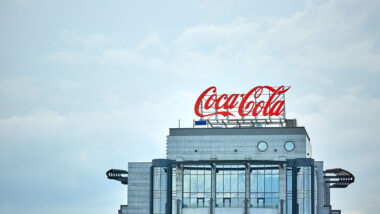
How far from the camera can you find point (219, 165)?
176 metres

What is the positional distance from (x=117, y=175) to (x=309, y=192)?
38.0m

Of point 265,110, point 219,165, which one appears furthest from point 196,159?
point 265,110

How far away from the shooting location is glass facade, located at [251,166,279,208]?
172750 mm

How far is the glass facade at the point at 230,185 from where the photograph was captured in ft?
570

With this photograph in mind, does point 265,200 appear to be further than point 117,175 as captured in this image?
No

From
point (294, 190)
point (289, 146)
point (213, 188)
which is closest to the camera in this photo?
point (294, 190)

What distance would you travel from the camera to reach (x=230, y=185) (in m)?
175

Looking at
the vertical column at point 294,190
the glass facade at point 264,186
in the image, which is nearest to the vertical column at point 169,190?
the glass facade at point 264,186

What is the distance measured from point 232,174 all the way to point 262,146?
796cm

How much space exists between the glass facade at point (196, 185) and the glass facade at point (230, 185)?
73.8 inches

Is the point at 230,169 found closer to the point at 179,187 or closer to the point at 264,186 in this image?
the point at 264,186

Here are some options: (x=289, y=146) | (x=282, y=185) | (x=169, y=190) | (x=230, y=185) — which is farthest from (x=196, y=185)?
(x=289, y=146)

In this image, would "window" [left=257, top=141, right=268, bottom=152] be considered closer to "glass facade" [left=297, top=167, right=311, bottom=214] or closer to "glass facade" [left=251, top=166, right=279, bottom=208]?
"glass facade" [left=251, top=166, right=279, bottom=208]

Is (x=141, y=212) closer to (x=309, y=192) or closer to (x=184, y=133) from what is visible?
(x=184, y=133)
